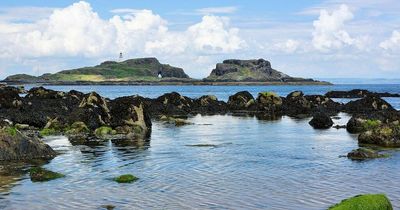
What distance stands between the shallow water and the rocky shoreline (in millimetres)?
2514

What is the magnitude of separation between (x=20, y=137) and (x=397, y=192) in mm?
23110

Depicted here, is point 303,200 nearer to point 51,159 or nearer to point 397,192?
point 397,192

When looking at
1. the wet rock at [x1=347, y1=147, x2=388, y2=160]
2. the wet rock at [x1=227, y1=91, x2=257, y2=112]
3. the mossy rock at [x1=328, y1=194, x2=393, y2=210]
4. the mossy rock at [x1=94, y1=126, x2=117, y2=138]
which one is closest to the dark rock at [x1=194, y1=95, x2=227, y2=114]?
the wet rock at [x1=227, y1=91, x2=257, y2=112]

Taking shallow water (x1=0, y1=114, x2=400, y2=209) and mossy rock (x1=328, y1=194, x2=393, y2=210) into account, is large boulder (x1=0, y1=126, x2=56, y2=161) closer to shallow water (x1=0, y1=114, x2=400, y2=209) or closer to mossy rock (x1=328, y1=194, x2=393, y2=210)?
shallow water (x1=0, y1=114, x2=400, y2=209)

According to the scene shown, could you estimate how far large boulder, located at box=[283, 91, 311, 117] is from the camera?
284ft

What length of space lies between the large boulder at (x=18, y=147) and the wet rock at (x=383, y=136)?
24972mm

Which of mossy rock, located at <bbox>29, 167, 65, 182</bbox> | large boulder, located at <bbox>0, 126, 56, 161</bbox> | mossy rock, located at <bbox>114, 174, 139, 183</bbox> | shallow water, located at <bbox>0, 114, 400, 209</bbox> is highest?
large boulder, located at <bbox>0, 126, 56, 161</bbox>

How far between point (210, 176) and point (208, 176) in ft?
0.37

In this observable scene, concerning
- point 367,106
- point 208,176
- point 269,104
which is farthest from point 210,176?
point 367,106

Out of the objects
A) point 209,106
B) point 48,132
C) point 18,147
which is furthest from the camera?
point 209,106

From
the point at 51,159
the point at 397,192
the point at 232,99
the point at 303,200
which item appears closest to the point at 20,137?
the point at 51,159

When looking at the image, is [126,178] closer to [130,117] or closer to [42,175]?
[42,175]

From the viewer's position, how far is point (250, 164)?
34.2 meters

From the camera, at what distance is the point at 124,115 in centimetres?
5572
